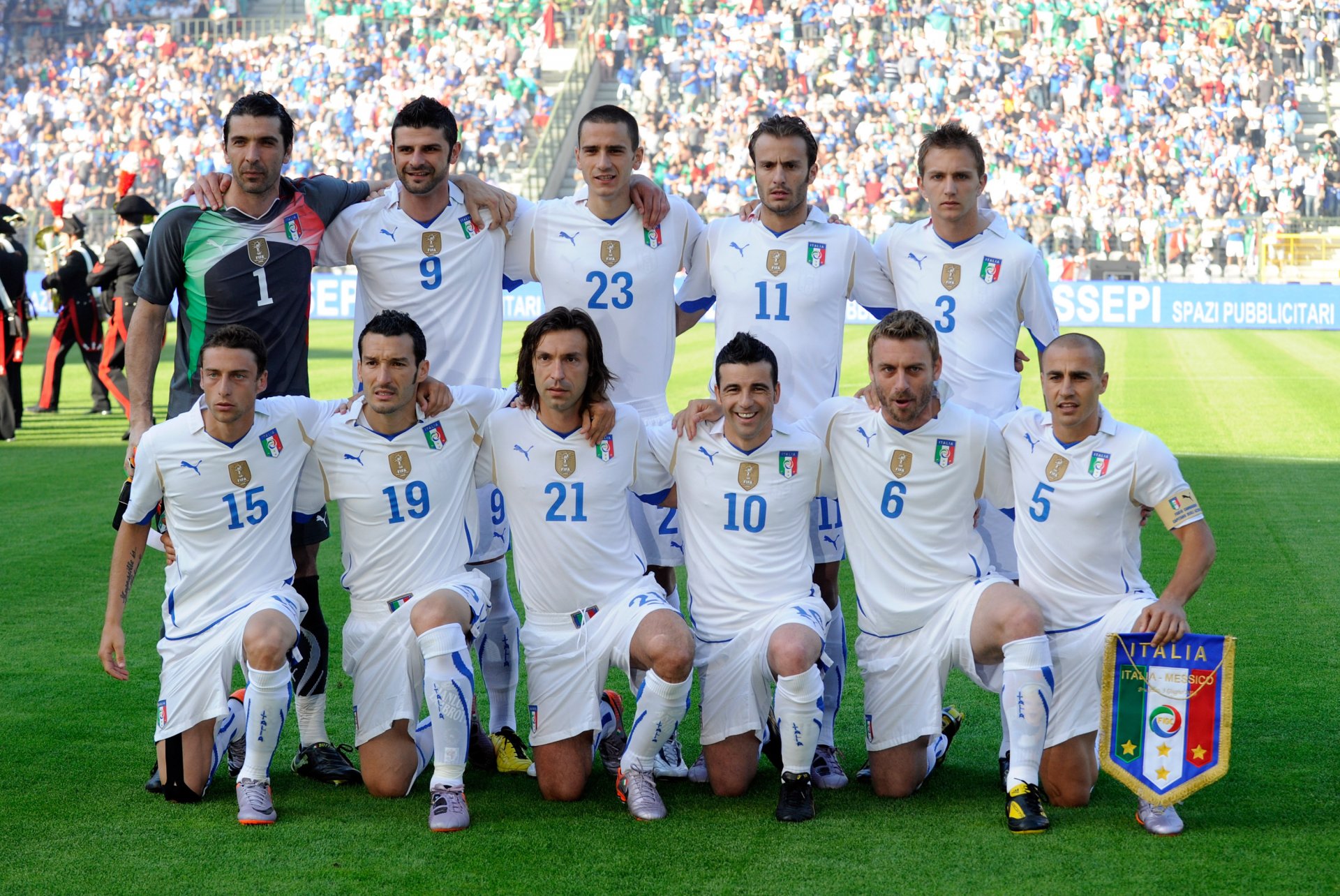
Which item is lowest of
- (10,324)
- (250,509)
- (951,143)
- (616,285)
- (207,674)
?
(207,674)

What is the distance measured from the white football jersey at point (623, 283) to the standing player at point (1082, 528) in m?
1.52

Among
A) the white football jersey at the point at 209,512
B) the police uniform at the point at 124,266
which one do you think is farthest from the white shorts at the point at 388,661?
the police uniform at the point at 124,266

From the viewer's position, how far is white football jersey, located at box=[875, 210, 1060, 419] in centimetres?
534

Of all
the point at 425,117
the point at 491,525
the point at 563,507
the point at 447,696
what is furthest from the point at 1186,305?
the point at 447,696

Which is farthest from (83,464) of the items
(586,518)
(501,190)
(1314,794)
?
(1314,794)

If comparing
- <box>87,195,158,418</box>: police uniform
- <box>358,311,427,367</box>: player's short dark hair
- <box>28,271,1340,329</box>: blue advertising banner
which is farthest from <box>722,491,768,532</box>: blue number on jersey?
<box>28,271,1340,329</box>: blue advertising banner

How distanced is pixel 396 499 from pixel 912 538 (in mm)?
1781

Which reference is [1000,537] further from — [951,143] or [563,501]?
[563,501]

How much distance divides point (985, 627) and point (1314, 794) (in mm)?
1202

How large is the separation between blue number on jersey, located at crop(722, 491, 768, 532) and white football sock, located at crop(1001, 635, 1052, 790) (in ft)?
3.02

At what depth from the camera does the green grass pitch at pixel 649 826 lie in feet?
12.7

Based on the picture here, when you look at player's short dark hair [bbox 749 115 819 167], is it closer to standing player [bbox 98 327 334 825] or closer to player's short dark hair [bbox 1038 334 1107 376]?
player's short dark hair [bbox 1038 334 1107 376]

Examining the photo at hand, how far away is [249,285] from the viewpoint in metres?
5.17

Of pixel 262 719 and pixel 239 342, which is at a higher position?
pixel 239 342
